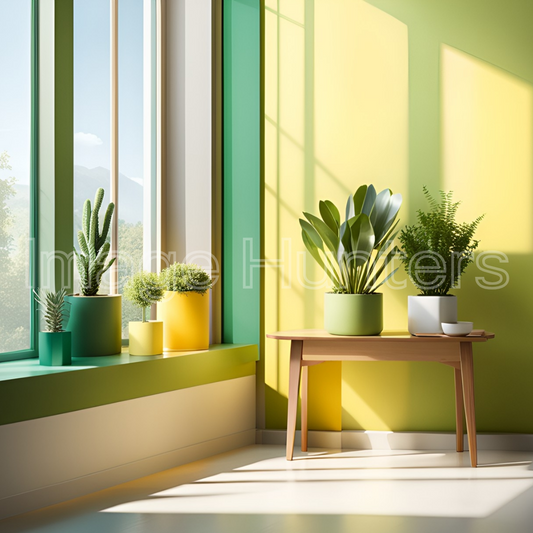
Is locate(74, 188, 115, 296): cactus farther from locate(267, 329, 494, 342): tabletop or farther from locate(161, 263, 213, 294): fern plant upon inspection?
locate(267, 329, 494, 342): tabletop

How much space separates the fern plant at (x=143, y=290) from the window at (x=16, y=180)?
1.53 ft

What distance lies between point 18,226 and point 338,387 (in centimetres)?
174

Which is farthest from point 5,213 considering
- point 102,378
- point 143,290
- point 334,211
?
point 334,211

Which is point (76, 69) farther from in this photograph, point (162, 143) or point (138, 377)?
point (138, 377)

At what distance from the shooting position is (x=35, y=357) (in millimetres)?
3021

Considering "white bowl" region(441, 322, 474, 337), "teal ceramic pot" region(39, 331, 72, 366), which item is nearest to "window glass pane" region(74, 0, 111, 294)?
"teal ceramic pot" region(39, 331, 72, 366)

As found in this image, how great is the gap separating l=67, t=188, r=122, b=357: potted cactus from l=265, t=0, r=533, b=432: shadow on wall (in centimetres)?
95

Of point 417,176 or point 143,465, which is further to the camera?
point 417,176

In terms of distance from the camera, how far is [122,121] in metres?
3.57

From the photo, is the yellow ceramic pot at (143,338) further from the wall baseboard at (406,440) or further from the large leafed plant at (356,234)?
the wall baseboard at (406,440)

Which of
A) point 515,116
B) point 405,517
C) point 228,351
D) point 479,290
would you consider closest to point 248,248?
point 228,351

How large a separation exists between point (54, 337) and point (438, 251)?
1703 millimetres

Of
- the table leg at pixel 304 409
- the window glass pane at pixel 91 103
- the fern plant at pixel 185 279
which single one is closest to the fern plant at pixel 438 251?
the table leg at pixel 304 409

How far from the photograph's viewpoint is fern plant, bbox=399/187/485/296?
10.6 feet
